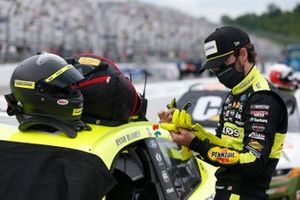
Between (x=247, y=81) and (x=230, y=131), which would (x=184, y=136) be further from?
(x=247, y=81)

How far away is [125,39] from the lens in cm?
2203

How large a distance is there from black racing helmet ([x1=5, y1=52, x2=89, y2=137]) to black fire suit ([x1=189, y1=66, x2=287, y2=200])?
682mm

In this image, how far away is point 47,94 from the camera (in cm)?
249

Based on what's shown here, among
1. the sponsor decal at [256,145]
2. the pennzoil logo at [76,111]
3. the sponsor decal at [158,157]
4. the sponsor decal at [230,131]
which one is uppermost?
the pennzoil logo at [76,111]

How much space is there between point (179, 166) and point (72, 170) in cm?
144

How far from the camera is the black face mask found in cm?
293

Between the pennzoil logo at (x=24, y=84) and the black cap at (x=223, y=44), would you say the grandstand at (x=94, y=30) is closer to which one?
the black cap at (x=223, y=44)

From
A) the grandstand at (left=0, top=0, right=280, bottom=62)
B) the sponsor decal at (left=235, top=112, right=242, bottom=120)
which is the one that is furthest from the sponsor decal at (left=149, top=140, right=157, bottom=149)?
the grandstand at (left=0, top=0, right=280, bottom=62)

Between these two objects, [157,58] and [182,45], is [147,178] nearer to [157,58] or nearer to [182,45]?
[157,58]

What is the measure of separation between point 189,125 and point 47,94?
757 millimetres

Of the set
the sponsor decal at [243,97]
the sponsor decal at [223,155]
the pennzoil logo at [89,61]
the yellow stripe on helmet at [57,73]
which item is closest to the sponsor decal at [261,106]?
the sponsor decal at [243,97]

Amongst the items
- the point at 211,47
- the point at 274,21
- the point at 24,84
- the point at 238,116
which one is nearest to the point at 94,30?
the point at 211,47

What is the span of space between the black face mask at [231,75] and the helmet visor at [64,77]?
0.80m

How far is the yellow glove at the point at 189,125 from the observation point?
2.78 metres
